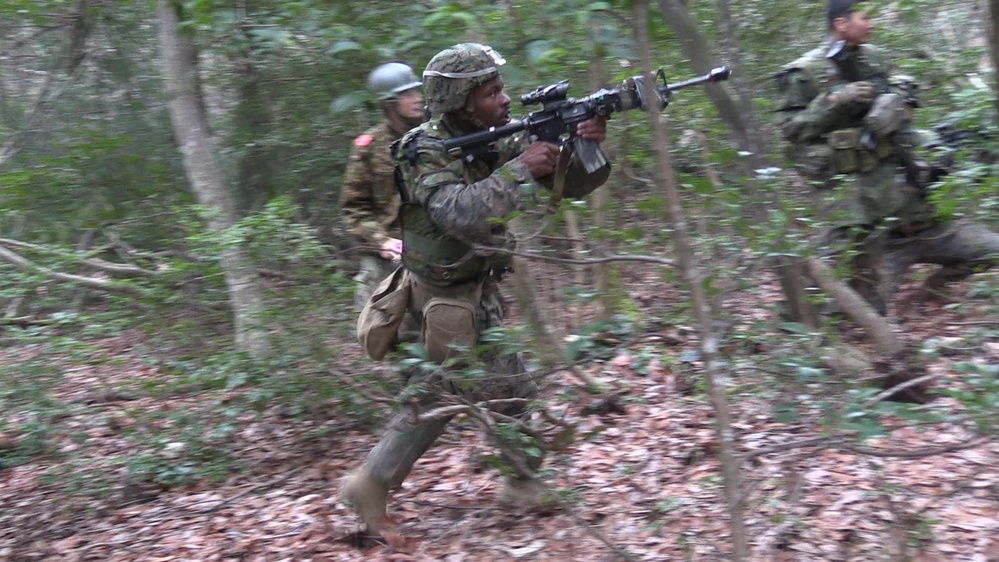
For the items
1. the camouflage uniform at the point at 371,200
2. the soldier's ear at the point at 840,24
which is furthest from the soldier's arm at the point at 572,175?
the soldier's ear at the point at 840,24

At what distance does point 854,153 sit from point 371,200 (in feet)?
9.23

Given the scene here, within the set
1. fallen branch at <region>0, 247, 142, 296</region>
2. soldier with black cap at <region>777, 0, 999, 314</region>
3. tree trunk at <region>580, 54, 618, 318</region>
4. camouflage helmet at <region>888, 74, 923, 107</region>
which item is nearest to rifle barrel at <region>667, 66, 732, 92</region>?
tree trunk at <region>580, 54, 618, 318</region>

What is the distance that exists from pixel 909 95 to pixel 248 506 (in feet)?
14.3

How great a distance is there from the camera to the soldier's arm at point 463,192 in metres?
3.37

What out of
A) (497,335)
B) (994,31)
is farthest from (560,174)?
(994,31)

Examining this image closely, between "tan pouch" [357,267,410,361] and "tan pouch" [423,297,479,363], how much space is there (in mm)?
183

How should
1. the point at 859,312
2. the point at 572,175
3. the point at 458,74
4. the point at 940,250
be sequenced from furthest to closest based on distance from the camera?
the point at 940,250
the point at 859,312
the point at 572,175
the point at 458,74

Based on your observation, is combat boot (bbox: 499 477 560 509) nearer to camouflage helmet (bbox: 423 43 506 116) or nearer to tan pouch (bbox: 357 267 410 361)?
tan pouch (bbox: 357 267 410 361)

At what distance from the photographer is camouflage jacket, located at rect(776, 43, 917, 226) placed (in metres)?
5.29

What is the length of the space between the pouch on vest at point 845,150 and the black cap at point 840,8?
0.64m

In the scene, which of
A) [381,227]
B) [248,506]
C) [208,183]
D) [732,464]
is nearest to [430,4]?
[381,227]

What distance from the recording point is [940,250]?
18.1 ft

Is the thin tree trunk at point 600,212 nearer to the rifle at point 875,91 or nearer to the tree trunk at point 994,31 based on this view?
the rifle at point 875,91

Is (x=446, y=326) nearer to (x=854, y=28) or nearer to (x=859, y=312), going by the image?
(x=859, y=312)
